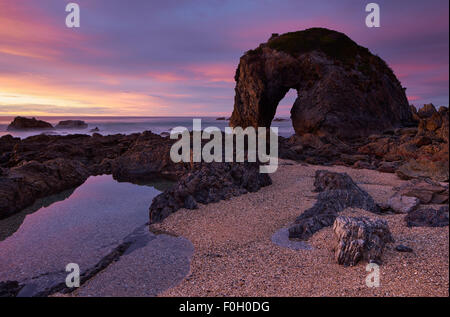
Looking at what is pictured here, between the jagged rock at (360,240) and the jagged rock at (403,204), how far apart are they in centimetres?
319

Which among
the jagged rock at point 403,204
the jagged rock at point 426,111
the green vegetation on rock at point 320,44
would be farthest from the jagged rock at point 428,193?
the jagged rock at point 426,111

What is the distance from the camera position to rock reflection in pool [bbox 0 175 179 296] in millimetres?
6496

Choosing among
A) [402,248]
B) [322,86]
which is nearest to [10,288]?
[402,248]

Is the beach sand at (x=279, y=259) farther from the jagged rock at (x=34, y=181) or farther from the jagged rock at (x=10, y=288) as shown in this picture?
the jagged rock at (x=34, y=181)

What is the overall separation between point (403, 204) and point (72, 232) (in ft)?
32.3

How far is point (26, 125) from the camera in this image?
2359 inches

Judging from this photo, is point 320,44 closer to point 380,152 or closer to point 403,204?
point 380,152

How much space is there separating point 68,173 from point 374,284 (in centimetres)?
1481

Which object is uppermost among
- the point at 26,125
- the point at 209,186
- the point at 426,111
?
the point at 426,111

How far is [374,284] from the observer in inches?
163

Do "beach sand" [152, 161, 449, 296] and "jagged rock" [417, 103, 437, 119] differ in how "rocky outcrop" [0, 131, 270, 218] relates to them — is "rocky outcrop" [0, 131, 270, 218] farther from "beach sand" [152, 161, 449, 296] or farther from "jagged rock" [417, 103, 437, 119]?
"jagged rock" [417, 103, 437, 119]

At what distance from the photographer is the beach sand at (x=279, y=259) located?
4000 mm
